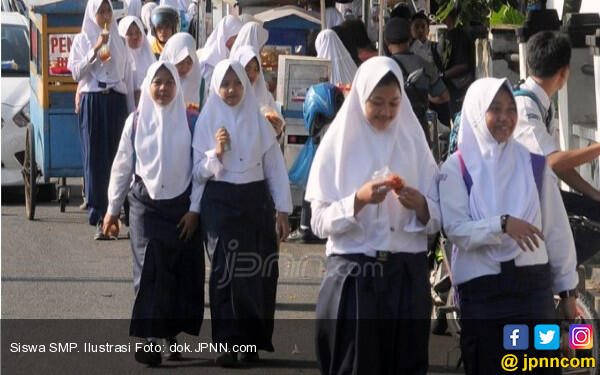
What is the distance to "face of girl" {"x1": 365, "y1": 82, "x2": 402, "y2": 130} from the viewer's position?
18.7ft

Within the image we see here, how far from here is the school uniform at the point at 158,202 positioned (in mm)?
7879

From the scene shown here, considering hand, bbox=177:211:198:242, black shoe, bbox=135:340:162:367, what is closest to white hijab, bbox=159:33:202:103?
hand, bbox=177:211:198:242

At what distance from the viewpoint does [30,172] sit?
1276 cm

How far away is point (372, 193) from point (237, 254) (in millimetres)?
2448

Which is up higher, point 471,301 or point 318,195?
point 318,195

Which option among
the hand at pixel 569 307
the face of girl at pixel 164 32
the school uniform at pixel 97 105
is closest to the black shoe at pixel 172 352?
the hand at pixel 569 307

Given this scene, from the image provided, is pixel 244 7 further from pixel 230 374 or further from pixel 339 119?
pixel 339 119

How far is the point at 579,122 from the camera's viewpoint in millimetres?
9273

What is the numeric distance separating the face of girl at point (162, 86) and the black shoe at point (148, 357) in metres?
1.41

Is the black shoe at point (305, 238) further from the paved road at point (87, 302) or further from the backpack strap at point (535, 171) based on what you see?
the backpack strap at point (535, 171)

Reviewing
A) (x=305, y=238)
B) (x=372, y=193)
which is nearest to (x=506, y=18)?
(x=305, y=238)

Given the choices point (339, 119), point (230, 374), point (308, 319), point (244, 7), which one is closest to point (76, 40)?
point (244, 7)

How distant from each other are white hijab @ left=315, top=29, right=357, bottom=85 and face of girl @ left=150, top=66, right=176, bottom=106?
4585mm

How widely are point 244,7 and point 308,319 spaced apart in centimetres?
656
